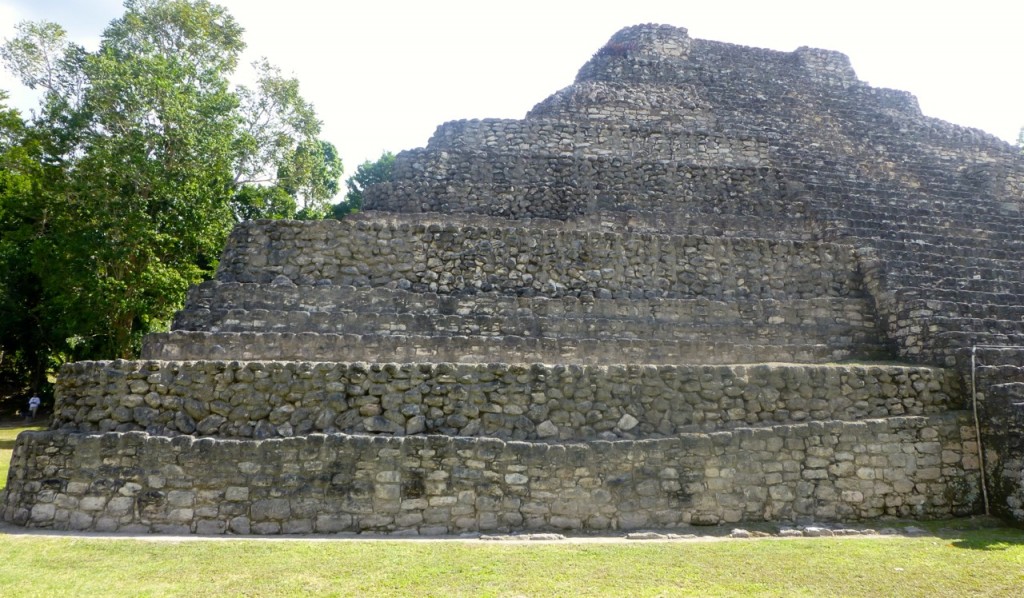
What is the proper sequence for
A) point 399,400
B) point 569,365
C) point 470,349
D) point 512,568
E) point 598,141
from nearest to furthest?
1. point 512,568
2. point 399,400
3. point 569,365
4. point 470,349
5. point 598,141

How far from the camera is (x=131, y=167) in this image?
16.4 meters

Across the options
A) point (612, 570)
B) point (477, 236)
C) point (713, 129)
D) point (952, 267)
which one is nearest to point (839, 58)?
point (713, 129)

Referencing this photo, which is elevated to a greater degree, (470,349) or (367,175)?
(367,175)

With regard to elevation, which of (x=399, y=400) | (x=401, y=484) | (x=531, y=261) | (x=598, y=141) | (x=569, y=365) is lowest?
(x=401, y=484)

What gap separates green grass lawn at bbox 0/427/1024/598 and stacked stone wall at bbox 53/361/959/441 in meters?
1.40

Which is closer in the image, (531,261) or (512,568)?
(512,568)

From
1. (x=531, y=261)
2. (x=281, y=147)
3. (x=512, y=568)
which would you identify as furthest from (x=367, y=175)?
(x=512, y=568)

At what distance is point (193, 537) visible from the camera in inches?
276

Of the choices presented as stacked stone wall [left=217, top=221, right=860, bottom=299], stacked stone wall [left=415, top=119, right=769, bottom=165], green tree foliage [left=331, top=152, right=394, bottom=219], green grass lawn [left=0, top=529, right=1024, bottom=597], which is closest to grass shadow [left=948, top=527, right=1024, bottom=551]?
green grass lawn [left=0, top=529, right=1024, bottom=597]

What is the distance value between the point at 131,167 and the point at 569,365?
44.9ft

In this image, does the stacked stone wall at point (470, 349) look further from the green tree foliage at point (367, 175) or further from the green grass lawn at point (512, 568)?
the green tree foliage at point (367, 175)

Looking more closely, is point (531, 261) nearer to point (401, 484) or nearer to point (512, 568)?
point (401, 484)

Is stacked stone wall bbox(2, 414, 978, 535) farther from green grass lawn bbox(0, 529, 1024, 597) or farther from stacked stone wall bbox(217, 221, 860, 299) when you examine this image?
stacked stone wall bbox(217, 221, 860, 299)

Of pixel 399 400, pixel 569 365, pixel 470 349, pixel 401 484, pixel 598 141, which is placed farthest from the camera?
pixel 598 141
